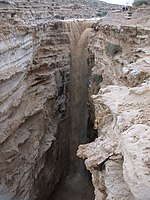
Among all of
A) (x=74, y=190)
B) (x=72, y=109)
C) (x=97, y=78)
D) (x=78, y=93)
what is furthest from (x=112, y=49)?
(x=74, y=190)

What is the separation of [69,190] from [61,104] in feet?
13.0

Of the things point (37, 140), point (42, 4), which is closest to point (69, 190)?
point (37, 140)

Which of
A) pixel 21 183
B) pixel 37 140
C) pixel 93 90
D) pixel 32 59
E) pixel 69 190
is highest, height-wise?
pixel 32 59

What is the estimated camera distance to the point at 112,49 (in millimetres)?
11680

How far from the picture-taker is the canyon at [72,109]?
4629 millimetres

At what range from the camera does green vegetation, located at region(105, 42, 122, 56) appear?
11398 mm

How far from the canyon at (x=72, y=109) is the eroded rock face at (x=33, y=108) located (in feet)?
0.12

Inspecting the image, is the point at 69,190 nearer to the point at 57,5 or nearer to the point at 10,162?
the point at 10,162

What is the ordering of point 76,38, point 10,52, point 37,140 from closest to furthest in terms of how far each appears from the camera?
1. point 10,52
2. point 37,140
3. point 76,38

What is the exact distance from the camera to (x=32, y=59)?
1300cm

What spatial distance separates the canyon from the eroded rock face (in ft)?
0.12

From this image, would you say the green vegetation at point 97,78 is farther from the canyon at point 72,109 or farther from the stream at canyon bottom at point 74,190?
the stream at canyon bottom at point 74,190

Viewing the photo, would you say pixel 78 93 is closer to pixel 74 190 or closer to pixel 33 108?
pixel 74 190

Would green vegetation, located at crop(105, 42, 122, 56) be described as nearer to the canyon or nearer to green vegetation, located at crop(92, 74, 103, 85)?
the canyon
